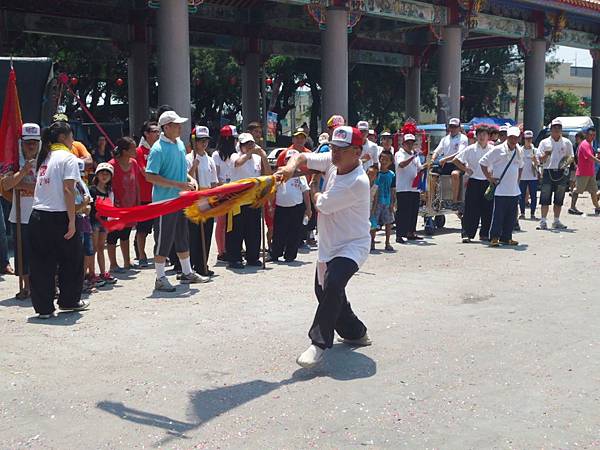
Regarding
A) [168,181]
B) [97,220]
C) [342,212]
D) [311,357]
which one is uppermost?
[168,181]

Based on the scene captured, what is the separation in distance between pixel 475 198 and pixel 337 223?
22.5 feet

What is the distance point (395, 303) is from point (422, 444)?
3.51 m

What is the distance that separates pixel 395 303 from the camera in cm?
778

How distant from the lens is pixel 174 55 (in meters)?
16.8

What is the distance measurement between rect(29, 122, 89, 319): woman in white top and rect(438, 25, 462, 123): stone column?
19201mm

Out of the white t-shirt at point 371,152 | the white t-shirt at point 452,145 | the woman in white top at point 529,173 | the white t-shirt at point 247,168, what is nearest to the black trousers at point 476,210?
the white t-shirt at point 452,145

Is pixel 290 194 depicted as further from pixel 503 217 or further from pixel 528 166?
pixel 528 166

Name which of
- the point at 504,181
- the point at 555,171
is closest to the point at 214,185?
the point at 504,181

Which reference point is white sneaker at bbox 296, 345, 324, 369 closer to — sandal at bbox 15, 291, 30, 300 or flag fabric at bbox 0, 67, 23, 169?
sandal at bbox 15, 291, 30, 300

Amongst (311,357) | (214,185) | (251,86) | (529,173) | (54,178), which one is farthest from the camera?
(251,86)

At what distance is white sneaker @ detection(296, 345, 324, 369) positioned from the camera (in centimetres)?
552

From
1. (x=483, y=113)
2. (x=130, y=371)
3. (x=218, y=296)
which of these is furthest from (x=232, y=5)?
(x=483, y=113)

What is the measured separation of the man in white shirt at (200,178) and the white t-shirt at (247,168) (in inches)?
12.7

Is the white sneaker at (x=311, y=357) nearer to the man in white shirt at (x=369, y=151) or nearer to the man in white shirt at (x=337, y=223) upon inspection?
the man in white shirt at (x=337, y=223)
